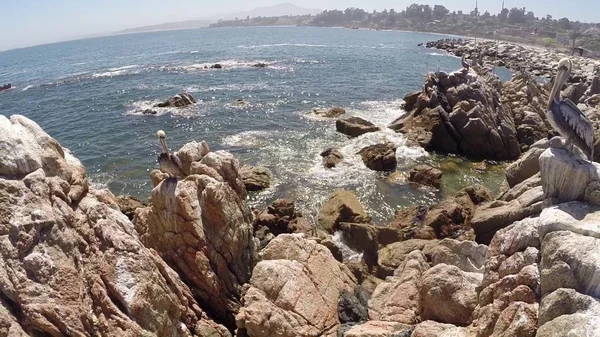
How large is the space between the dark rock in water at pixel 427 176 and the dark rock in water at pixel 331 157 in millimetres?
5812

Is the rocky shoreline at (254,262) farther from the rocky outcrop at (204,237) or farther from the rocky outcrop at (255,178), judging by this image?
the rocky outcrop at (255,178)

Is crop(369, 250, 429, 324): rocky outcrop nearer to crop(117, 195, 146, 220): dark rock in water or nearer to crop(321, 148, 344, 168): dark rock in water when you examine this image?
crop(117, 195, 146, 220): dark rock in water

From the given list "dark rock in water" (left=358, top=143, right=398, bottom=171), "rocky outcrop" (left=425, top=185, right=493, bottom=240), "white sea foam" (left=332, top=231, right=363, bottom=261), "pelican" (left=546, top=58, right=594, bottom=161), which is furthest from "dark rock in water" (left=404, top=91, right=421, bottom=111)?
"pelican" (left=546, top=58, right=594, bottom=161)

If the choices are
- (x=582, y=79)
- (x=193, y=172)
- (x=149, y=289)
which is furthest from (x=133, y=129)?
(x=582, y=79)

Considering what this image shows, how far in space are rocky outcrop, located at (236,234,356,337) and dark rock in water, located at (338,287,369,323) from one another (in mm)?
189

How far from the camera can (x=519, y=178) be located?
19.8 meters

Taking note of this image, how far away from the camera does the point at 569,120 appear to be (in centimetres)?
1280

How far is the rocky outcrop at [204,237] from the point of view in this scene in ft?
45.2

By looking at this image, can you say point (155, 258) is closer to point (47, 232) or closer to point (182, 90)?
point (47, 232)

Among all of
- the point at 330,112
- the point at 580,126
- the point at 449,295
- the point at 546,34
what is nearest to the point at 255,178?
the point at 449,295

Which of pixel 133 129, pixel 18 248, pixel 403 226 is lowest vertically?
pixel 403 226

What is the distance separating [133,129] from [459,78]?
31.5 meters

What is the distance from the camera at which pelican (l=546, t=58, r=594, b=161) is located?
1259cm

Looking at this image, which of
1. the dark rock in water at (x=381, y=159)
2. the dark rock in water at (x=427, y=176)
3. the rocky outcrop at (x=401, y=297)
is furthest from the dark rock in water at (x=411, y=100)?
the rocky outcrop at (x=401, y=297)
